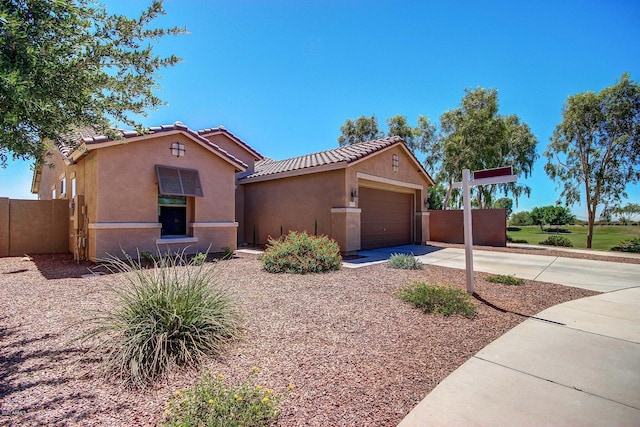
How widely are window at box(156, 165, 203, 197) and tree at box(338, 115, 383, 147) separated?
21974 mm

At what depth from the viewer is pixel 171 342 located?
357cm

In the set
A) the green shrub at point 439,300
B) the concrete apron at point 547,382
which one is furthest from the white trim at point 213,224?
the concrete apron at point 547,382

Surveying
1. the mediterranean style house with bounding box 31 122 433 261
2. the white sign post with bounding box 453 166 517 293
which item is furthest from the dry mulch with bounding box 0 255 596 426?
the mediterranean style house with bounding box 31 122 433 261

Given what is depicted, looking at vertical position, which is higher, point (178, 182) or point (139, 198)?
point (178, 182)

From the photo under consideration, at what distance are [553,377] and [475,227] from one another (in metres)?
15.4

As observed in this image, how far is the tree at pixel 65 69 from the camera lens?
318cm

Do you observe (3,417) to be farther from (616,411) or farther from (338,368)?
(616,411)

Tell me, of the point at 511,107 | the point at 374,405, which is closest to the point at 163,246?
the point at 374,405

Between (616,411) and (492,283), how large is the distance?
5.02 meters

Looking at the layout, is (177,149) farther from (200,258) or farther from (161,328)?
(161,328)

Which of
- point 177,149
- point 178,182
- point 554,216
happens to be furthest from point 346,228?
point 554,216

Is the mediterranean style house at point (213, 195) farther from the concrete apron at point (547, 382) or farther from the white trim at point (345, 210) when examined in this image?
the concrete apron at point (547, 382)

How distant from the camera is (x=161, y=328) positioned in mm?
3637

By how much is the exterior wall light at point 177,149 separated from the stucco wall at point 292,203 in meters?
4.68
